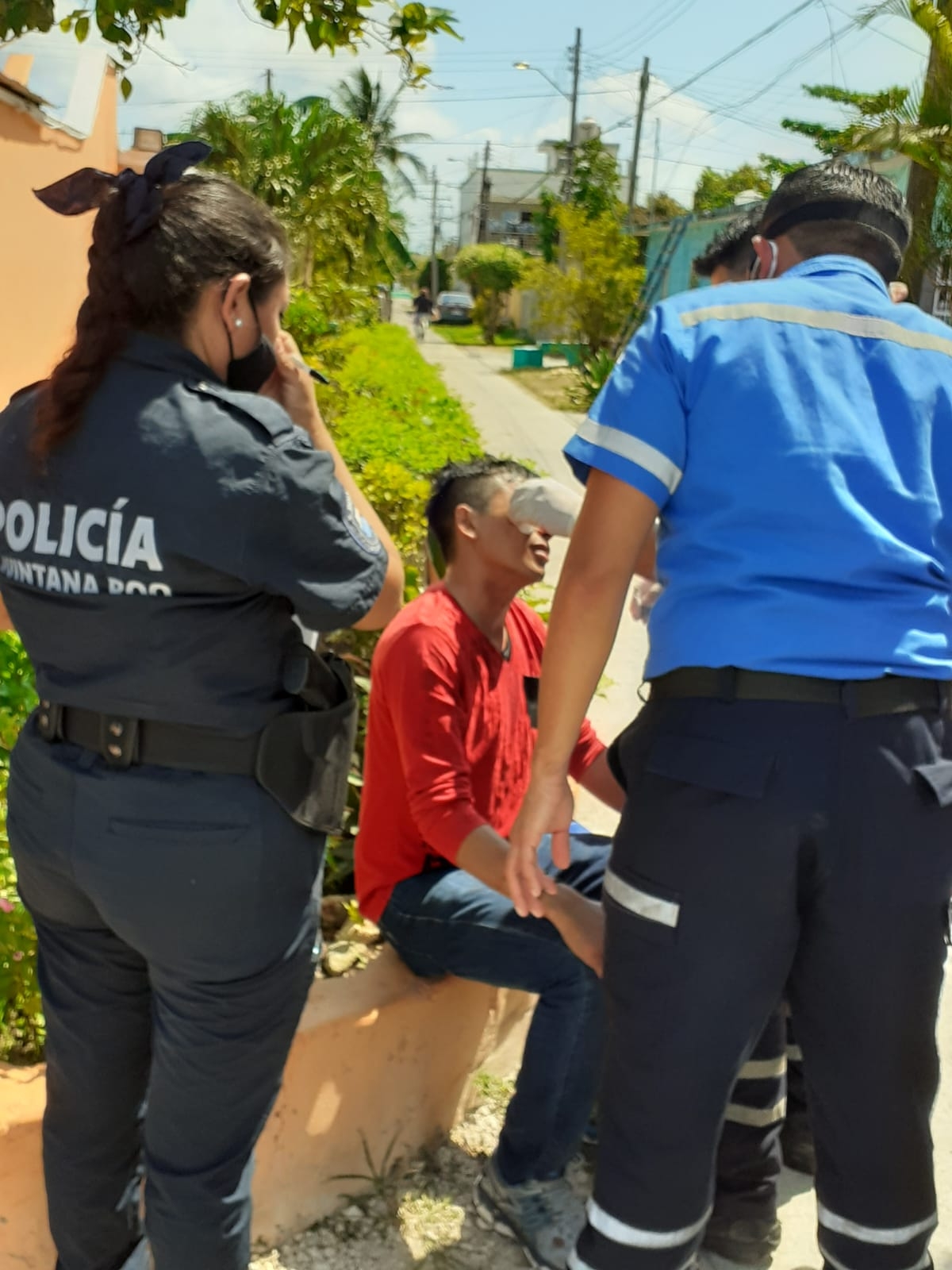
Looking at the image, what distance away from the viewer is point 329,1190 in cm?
246

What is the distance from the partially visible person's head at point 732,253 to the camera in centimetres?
240

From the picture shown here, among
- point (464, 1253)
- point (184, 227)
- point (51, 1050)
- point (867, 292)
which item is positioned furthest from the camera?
point (464, 1253)

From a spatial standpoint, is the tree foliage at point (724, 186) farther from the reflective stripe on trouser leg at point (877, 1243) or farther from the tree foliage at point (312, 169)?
the reflective stripe on trouser leg at point (877, 1243)

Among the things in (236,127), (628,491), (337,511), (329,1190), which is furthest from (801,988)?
(236,127)

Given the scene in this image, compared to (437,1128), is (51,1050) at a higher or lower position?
higher

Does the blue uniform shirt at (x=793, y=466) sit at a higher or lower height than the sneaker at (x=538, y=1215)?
higher

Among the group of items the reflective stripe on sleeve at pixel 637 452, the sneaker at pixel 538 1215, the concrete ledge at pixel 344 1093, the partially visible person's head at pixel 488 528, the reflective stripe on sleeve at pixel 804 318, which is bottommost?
the sneaker at pixel 538 1215

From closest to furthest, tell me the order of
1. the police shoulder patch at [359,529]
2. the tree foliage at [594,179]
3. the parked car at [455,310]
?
the police shoulder patch at [359,529] → the tree foliage at [594,179] → the parked car at [455,310]

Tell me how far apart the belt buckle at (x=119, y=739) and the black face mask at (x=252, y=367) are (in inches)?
19.6

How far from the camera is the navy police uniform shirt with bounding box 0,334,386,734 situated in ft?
5.20

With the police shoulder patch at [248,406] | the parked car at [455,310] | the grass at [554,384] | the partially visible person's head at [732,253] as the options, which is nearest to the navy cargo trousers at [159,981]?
the police shoulder patch at [248,406]

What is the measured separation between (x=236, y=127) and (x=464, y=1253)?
1823 centimetres

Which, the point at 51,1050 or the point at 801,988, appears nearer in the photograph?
the point at 801,988

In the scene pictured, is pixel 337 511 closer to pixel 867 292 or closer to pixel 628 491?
pixel 628 491
